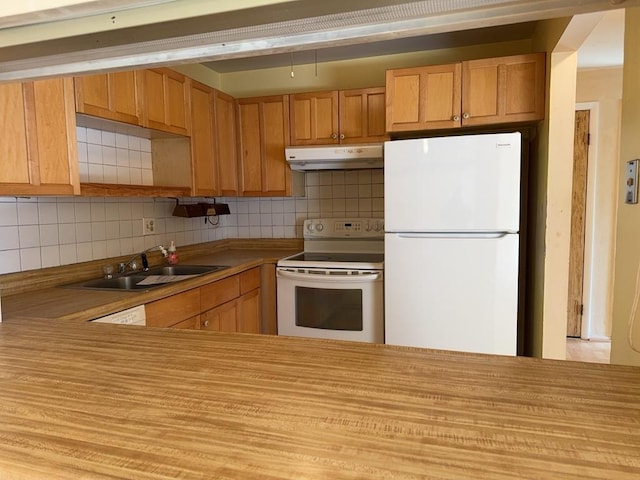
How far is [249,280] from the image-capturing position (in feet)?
9.08

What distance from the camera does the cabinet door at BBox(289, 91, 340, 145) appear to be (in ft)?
9.68

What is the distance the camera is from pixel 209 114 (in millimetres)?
2869

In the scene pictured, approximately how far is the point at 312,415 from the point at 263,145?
2723mm

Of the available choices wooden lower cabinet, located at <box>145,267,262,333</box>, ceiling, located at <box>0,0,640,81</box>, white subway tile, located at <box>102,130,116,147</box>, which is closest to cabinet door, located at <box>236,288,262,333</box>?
wooden lower cabinet, located at <box>145,267,262,333</box>

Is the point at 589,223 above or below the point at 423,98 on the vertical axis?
below

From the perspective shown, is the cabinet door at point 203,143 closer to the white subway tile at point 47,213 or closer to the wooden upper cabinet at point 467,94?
the white subway tile at point 47,213

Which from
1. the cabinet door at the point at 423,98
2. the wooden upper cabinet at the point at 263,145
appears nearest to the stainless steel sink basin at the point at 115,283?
the wooden upper cabinet at the point at 263,145

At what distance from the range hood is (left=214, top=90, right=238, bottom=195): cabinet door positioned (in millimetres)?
450

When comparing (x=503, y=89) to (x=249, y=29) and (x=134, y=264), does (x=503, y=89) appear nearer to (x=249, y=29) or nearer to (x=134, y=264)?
(x=249, y=29)

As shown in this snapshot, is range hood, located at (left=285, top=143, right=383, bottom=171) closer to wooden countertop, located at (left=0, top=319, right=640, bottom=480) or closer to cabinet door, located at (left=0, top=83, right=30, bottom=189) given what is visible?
cabinet door, located at (left=0, top=83, right=30, bottom=189)

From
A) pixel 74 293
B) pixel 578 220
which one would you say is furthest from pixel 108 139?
pixel 578 220

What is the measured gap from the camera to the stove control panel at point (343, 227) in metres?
3.17

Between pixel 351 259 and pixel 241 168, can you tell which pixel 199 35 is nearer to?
pixel 351 259

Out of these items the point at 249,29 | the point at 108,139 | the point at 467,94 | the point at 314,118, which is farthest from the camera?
the point at 314,118
